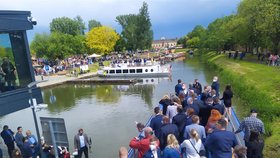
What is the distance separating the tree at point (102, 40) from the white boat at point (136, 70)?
3815cm

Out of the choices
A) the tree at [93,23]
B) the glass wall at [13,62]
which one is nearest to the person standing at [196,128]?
the glass wall at [13,62]

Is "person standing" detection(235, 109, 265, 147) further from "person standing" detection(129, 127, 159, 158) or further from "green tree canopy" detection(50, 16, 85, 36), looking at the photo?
"green tree canopy" detection(50, 16, 85, 36)

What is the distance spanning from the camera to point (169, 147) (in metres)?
7.07

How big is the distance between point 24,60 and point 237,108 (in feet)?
51.0

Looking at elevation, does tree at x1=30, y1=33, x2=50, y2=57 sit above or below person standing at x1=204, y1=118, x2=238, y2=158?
above

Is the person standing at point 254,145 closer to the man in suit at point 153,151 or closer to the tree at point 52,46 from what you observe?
the man in suit at point 153,151

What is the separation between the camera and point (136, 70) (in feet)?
168

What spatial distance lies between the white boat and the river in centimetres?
608

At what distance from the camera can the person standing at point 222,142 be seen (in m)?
7.12

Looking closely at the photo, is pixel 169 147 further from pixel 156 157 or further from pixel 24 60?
pixel 24 60

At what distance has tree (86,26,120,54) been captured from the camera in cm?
9125

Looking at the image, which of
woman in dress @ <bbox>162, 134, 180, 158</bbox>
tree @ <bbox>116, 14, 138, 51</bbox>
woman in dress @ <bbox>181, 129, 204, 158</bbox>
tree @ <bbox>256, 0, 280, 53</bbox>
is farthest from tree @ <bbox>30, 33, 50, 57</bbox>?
woman in dress @ <bbox>162, 134, 180, 158</bbox>

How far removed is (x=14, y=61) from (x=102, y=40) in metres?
80.2

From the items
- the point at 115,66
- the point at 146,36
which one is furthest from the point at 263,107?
the point at 146,36
